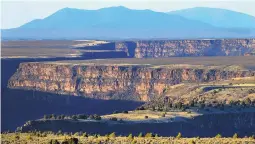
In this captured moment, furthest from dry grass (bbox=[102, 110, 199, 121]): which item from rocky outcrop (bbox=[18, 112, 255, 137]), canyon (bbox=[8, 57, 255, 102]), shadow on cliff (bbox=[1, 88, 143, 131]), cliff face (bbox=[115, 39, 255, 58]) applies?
cliff face (bbox=[115, 39, 255, 58])

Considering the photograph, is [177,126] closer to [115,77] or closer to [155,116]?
[155,116]

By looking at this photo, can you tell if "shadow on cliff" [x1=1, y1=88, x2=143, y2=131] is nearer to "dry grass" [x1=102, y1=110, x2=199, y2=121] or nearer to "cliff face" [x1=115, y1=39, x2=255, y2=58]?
"dry grass" [x1=102, y1=110, x2=199, y2=121]

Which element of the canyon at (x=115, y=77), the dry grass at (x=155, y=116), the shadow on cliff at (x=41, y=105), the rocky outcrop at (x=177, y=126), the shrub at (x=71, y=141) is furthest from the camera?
the canyon at (x=115, y=77)

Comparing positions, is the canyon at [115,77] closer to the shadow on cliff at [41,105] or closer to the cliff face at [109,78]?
the cliff face at [109,78]

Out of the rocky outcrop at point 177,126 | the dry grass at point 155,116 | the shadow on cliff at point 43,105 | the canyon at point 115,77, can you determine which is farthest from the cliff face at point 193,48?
the rocky outcrop at point 177,126

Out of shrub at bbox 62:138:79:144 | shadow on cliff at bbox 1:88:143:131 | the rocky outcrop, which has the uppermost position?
shrub at bbox 62:138:79:144

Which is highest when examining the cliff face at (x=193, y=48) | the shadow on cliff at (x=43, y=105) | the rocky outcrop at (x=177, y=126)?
the rocky outcrop at (x=177, y=126)
